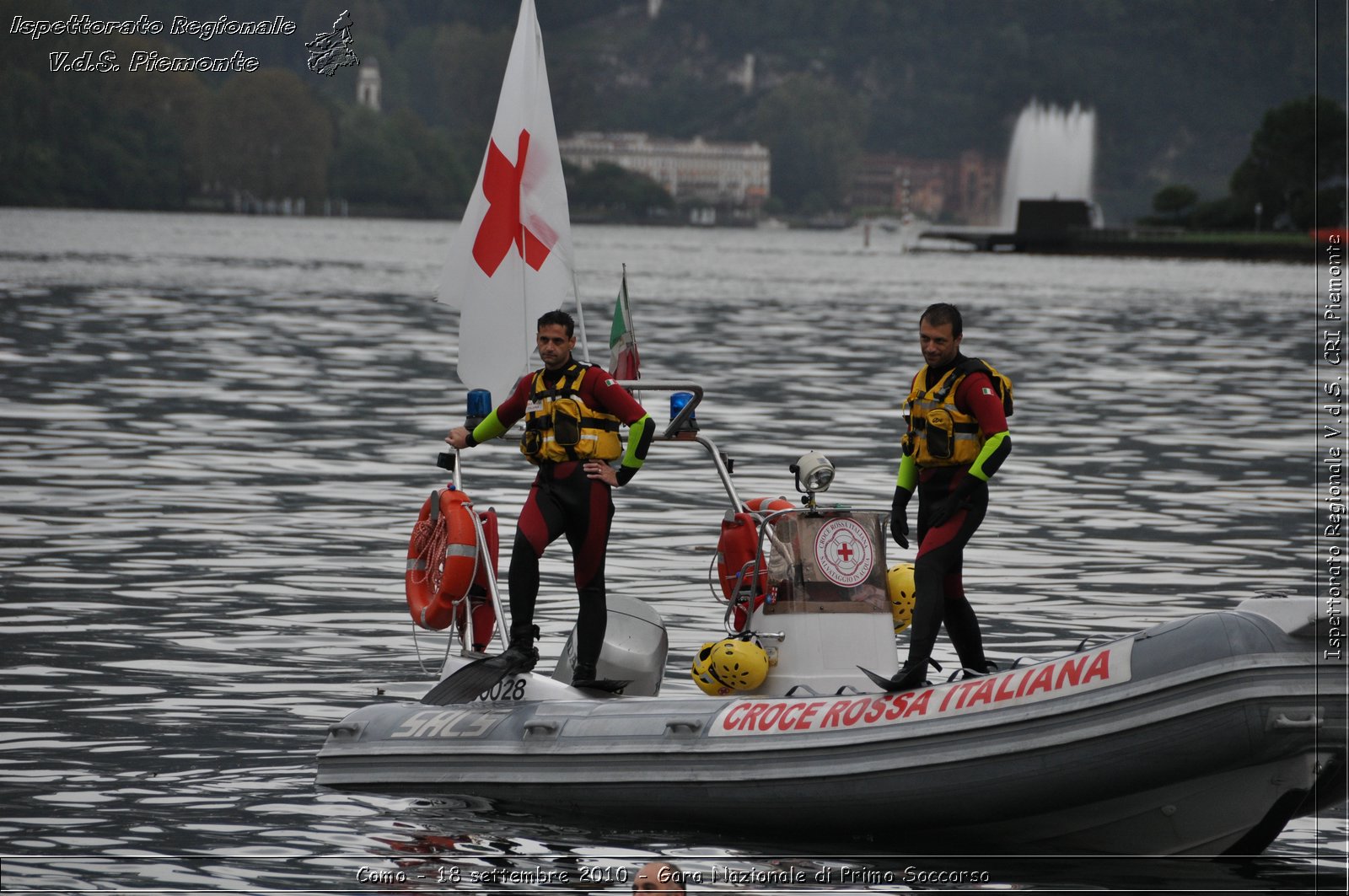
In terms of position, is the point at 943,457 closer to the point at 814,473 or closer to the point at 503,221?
the point at 814,473

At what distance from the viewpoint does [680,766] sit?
9.51 metres

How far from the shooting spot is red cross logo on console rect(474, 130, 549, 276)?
11867mm

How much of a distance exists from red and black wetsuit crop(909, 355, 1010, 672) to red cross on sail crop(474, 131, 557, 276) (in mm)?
3243

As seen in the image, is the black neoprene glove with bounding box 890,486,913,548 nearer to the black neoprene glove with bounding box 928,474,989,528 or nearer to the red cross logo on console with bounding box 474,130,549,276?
the black neoprene glove with bounding box 928,474,989,528

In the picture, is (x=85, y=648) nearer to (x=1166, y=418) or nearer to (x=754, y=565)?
(x=754, y=565)

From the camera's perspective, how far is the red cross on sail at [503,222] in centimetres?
1187

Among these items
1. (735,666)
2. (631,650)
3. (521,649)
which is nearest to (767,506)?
(631,650)

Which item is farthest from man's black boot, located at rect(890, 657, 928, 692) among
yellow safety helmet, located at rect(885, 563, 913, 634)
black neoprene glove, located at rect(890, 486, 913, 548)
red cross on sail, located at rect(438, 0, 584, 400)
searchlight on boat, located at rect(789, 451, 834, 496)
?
red cross on sail, located at rect(438, 0, 584, 400)

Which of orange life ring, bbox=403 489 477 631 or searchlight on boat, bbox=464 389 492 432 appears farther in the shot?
orange life ring, bbox=403 489 477 631

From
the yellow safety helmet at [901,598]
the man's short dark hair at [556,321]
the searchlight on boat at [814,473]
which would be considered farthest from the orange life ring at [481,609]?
the yellow safety helmet at [901,598]

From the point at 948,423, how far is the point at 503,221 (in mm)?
3533

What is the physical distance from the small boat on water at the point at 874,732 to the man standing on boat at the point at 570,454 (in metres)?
0.44

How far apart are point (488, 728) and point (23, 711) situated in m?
3.03

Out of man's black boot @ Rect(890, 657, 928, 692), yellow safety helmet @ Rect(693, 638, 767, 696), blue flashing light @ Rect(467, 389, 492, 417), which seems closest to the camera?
man's black boot @ Rect(890, 657, 928, 692)
